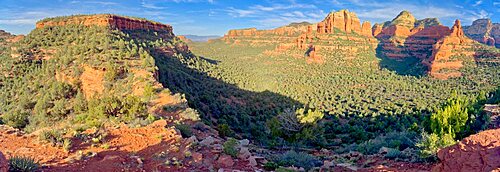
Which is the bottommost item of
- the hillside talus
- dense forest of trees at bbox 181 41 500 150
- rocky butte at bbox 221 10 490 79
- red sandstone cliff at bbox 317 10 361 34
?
dense forest of trees at bbox 181 41 500 150

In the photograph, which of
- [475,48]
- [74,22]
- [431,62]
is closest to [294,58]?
[431,62]

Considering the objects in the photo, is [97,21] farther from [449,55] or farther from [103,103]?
[449,55]

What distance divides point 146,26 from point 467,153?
4937 centimetres

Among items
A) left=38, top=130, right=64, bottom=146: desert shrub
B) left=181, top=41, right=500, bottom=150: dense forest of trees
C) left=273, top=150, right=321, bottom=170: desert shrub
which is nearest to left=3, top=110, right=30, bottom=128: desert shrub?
left=181, top=41, right=500, bottom=150: dense forest of trees

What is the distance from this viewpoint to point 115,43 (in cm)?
3469

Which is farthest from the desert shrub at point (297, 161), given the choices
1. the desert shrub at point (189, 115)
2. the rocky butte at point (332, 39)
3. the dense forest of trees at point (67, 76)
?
the rocky butte at point (332, 39)

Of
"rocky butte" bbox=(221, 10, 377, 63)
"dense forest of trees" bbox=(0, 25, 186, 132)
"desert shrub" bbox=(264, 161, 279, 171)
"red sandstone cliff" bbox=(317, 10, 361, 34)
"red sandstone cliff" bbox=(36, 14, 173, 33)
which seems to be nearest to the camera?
"desert shrub" bbox=(264, 161, 279, 171)

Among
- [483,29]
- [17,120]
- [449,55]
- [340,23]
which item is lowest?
[17,120]

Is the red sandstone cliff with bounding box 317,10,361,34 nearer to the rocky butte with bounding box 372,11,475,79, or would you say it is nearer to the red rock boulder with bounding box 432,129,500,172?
the rocky butte with bounding box 372,11,475,79

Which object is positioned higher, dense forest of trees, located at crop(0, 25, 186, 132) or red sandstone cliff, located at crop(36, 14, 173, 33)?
red sandstone cliff, located at crop(36, 14, 173, 33)

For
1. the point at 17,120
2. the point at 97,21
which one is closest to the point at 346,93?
the point at 97,21

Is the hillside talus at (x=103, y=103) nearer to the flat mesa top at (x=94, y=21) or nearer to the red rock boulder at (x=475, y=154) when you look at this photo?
the flat mesa top at (x=94, y=21)

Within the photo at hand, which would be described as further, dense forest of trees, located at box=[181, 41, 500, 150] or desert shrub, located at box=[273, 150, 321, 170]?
dense forest of trees, located at box=[181, 41, 500, 150]

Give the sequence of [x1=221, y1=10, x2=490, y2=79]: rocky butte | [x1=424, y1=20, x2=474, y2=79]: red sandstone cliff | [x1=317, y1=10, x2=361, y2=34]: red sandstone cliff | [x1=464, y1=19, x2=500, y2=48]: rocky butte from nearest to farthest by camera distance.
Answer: [x1=424, y1=20, x2=474, y2=79]: red sandstone cliff
[x1=221, y1=10, x2=490, y2=79]: rocky butte
[x1=317, y1=10, x2=361, y2=34]: red sandstone cliff
[x1=464, y1=19, x2=500, y2=48]: rocky butte
